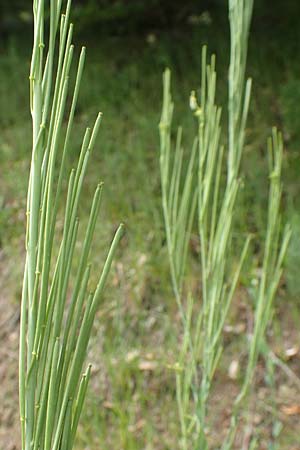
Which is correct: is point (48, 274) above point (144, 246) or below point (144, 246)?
above

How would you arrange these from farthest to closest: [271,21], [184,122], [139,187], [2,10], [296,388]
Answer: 1. [2,10]
2. [271,21]
3. [184,122]
4. [139,187]
5. [296,388]

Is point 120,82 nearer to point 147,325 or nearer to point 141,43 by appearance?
point 141,43

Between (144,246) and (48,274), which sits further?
(144,246)

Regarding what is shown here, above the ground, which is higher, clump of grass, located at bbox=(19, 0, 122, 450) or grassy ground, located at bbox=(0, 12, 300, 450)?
clump of grass, located at bbox=(19, 0, 122, 450)

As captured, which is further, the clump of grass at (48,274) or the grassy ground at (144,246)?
the grassy ground at (144,246)

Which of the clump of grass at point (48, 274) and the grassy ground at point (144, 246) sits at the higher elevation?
the clump of grass at point (48, 274)

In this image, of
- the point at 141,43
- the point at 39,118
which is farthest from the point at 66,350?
the point at 141,43

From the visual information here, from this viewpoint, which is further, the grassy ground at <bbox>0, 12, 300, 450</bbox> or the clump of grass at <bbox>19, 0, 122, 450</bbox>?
the grassy ground at <bbox>0, 12, 300, 450</bbox>

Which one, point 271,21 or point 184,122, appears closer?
point 184,122
